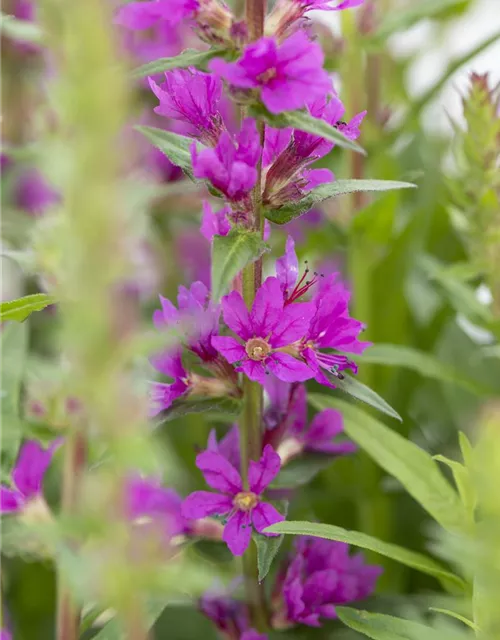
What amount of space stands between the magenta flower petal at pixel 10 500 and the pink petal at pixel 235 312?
6.9 inches

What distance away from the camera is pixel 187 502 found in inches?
19.4

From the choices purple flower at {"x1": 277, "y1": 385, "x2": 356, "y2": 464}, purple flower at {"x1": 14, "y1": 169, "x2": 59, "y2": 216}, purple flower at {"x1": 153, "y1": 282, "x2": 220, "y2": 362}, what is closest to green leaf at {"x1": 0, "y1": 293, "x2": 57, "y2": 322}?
purple flower at {"x1": 153, "y1": 282, "x2": 220, "y2": 362}

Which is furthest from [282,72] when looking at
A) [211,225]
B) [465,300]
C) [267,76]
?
[465,300]

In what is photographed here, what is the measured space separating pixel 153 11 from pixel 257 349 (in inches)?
7.1

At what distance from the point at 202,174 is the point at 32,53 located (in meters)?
0.63

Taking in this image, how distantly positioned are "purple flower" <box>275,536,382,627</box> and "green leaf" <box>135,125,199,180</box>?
0.81 feet

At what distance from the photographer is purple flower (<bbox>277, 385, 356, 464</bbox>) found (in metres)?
0.55

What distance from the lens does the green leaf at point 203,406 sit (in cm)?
50

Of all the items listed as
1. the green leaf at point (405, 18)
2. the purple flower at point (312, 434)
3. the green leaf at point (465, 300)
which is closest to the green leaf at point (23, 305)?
the purple flower at point (312, 434)

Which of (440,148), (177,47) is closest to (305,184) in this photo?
(177,47)

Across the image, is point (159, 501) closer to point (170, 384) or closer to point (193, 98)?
point (170, 384)

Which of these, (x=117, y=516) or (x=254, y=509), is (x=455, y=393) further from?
(x=117, y=516)

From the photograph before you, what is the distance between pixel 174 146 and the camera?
1.60 ft

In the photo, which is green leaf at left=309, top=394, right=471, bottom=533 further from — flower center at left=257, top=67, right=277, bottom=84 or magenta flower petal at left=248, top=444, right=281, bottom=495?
flower center at left=257, top=67, right=277, bottom=84
